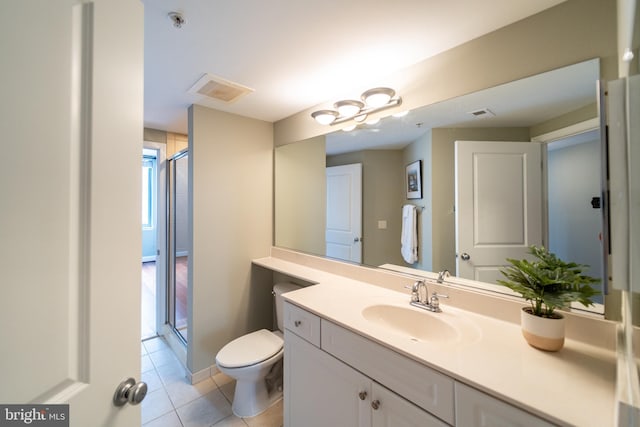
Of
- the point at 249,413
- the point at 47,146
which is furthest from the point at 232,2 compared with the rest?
the point at 249,413

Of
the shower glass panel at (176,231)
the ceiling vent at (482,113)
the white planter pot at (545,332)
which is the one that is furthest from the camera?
the shower glass panel at (176,231)

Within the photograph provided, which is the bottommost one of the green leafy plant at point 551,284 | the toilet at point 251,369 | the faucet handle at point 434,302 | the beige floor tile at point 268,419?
the beige floor tile at point 268,419

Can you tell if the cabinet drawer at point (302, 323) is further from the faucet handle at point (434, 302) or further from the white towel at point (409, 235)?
the white towel at point (409, 235)

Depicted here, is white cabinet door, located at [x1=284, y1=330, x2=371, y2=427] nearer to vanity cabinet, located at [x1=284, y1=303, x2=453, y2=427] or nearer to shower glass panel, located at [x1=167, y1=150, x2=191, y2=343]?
vanity cabinet, located at [x1=284, y1=303, x2=453, y2=427]

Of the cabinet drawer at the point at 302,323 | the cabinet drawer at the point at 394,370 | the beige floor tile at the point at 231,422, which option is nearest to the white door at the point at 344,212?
the cabinet drawer at the point at 302,323

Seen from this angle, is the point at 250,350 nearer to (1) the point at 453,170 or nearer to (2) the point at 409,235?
(2) the point at 409,235

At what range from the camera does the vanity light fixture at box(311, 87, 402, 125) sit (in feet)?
4.87

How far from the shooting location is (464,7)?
107 cm

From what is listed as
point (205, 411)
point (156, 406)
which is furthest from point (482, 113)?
point (156, 406)

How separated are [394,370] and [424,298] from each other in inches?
21.4

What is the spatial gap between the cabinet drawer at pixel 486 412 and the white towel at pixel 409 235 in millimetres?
873

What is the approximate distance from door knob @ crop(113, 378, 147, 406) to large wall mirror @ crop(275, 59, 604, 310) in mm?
1429

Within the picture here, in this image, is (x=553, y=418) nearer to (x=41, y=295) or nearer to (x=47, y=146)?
(x=41, y=295)

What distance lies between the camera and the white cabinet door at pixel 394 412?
0.87 meters
